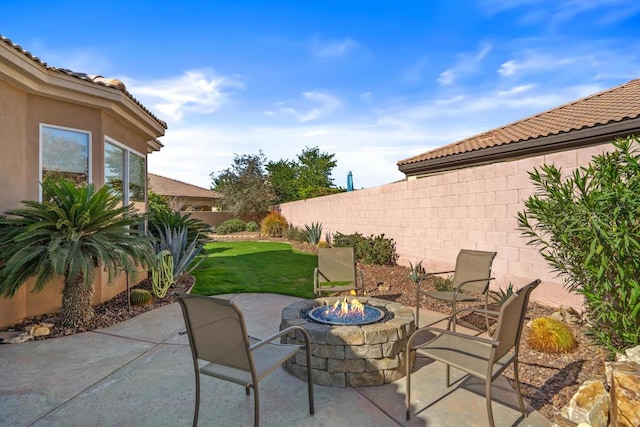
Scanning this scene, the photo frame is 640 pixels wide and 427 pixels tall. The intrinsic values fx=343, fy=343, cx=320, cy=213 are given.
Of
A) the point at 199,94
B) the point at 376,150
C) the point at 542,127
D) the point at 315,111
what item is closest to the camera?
the point at 542,127

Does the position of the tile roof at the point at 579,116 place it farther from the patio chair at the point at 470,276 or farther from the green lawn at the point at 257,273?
the green lawn at the point at 257,273

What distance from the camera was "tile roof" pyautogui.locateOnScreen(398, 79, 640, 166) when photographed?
21.3ft

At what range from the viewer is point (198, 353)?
2725 mm

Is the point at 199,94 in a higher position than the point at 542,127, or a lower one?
higher

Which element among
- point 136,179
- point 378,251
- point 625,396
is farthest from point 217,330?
point 378,251

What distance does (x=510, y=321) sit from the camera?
2.67 meters

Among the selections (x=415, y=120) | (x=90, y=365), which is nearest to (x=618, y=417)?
(x=90, y=365)

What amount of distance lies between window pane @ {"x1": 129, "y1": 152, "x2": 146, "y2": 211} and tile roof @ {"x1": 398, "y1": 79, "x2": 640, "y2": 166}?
8.12 metres

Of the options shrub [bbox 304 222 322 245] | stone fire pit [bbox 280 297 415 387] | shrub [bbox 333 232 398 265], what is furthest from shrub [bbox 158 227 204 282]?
shrub [bbox 304 222 322 245]

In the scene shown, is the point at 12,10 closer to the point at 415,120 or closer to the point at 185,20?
the point at 185,20

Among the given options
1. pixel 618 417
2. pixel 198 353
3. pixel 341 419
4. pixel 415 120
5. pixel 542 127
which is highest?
pixel 415 120

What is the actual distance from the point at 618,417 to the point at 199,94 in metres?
11.0

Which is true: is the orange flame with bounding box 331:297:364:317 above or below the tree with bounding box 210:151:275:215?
below

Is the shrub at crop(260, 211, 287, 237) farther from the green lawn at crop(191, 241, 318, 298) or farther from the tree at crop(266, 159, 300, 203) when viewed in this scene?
the green lawn at crop(191, 241, 318, 298)
